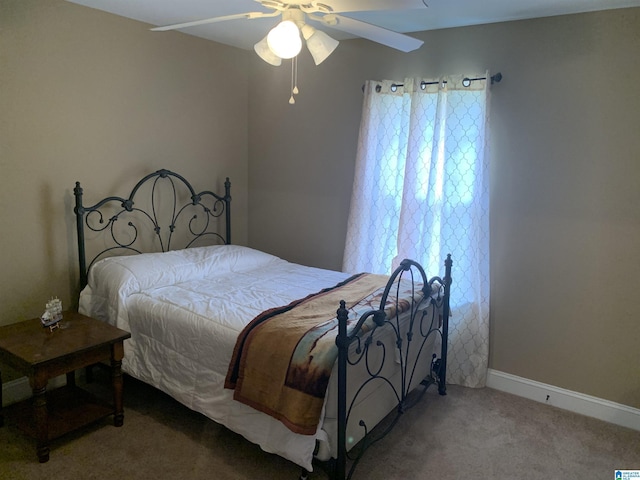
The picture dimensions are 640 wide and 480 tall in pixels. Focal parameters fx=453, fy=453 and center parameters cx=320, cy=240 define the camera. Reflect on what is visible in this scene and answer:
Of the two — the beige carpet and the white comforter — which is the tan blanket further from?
the beige carpet

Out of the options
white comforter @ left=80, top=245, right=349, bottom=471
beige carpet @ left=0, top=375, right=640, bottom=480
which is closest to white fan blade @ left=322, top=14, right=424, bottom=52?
white comforter @ left=80, top=245, right=349, bottom=471

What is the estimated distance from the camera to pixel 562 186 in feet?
9.41

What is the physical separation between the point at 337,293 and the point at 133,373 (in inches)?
52.7

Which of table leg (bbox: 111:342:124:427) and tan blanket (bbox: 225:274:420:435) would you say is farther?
table leg (bbox: 111:342:124:427)

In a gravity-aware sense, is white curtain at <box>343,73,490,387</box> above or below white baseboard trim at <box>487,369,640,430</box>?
above

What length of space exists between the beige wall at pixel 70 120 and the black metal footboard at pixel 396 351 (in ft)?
6.93

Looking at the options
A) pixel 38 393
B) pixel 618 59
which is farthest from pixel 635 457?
pixel 38 393

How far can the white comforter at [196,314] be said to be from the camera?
2297mm

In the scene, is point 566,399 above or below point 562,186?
below

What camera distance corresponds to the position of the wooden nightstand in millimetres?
2264

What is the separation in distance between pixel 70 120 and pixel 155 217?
36.4 inches

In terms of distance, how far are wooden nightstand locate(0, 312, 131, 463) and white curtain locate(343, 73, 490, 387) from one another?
1.93m

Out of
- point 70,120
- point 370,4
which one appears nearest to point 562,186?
point 370,4

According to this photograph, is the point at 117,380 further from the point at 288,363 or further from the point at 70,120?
the point at 70,120
